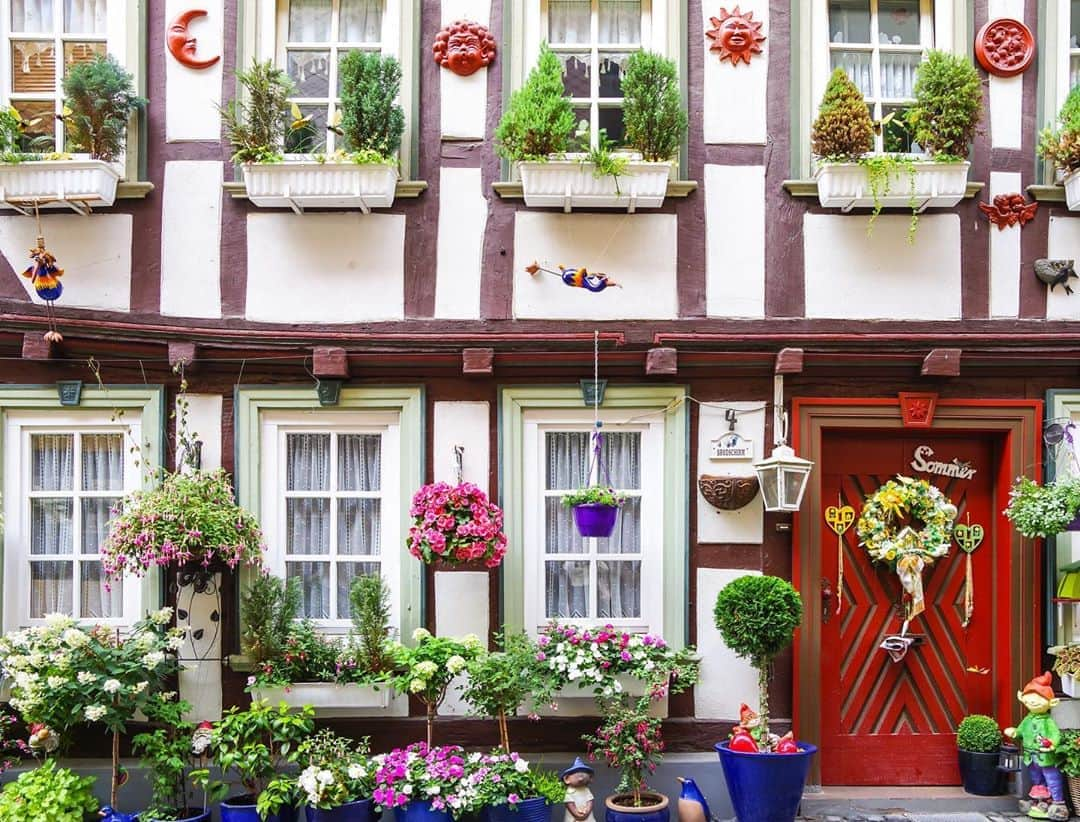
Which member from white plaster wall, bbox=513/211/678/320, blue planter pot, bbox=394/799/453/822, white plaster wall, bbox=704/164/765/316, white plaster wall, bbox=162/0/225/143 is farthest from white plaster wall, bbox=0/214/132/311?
white plaster wall, bbox=704/164/765/316

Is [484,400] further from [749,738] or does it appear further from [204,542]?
[749,738]

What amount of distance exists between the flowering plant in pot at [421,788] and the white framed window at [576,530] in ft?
3.81

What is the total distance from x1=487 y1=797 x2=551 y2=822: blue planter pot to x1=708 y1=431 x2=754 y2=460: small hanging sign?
2.34 metres

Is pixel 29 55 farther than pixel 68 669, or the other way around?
pixel 29 55

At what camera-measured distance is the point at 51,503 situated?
25.3ft

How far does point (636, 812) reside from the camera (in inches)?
267

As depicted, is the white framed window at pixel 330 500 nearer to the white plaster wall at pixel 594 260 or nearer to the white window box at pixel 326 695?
the white window box at pixel 326 695

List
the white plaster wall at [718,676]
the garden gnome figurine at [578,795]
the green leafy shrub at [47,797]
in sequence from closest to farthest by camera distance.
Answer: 1. the green leafy shrub at [47,797]
2. the garden gnome figurine at [578,795]
3. the white plaster wall at [718,676]

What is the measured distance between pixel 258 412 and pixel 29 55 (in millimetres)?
2753

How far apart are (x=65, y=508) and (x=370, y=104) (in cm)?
320

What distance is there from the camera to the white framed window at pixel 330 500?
25.1 feet

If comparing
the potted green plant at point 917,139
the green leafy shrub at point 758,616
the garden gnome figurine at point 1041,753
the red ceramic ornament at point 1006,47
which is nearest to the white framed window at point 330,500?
the green leafy shrub at point 758,616

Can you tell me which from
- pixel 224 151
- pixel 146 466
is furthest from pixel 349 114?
pixel 146 466

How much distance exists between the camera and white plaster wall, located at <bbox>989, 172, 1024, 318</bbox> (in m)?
7.63
